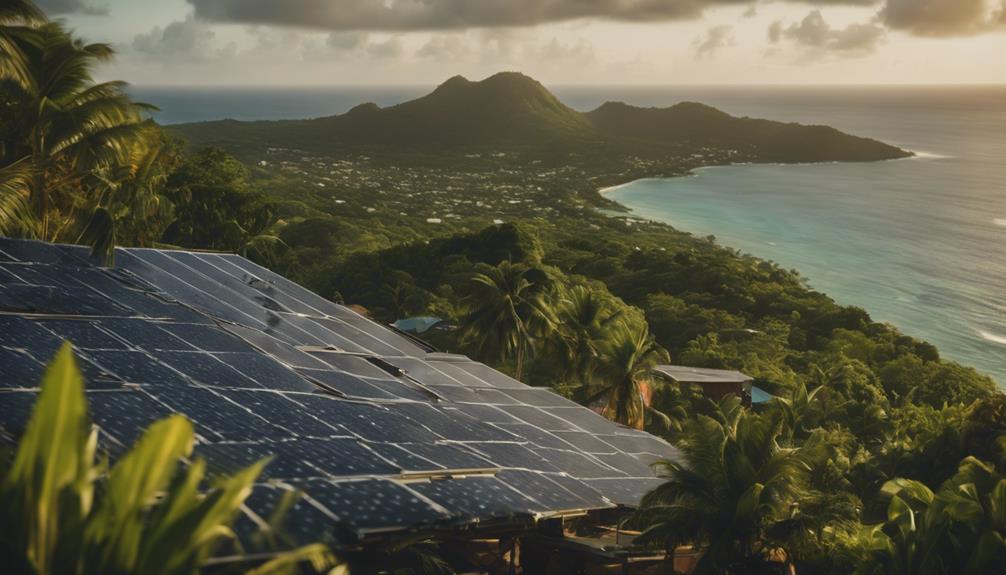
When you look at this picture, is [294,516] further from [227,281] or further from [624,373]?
[624,373]

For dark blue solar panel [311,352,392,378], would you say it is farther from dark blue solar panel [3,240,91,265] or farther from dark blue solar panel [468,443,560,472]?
dark blue solar panel [3,240,91,265]

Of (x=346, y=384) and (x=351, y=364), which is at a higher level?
(x=346, y=384)

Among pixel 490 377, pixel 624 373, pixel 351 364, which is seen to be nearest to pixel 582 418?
pixel 490 377

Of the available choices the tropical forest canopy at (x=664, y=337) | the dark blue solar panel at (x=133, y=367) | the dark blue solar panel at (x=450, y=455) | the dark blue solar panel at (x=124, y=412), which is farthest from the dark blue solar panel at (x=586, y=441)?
the dark blue solar panel at (x=124, y=412)

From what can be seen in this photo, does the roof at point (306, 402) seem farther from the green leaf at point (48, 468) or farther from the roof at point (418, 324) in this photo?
the roof at point (418, 324)

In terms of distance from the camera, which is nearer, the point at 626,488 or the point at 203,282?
the point at 626,488
